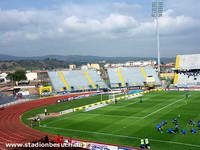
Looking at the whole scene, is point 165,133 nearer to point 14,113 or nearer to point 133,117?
point 133,117

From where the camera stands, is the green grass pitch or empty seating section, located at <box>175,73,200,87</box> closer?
the green grass pitch

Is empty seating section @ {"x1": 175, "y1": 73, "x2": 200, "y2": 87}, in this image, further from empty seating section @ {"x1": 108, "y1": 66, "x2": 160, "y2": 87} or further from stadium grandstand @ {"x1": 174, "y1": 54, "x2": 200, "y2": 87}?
empty seating section @ {"x1": 108, "y1": 66, "x2": 160, "y2": 87}

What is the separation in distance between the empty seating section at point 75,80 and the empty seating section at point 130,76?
4737 millimetres

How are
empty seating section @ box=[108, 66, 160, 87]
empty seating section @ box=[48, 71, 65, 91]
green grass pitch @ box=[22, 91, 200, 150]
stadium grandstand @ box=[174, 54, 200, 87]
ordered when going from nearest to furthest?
green grass pitch @ box=[22, 91, 200, 150], stadium grandstand @ box=[174, 54, 200, 87], empty seating section @ box=[48, 71, 65, 91], empty seating section @ box=[108, 66, 160, 87]

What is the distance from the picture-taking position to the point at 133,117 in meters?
32.8

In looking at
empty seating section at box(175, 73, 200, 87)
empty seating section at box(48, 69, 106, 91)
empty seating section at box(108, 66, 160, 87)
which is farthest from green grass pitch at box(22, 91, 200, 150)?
empty seating section at box(108, 66, 160, 87)

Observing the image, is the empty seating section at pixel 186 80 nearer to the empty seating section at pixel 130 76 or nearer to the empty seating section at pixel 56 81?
the empty seating section at pixel 130 76

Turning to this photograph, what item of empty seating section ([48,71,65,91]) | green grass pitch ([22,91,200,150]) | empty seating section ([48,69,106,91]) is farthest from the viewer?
empty seating section ([48,69,106,91])

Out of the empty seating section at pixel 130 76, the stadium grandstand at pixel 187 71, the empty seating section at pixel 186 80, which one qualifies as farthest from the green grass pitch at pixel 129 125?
the empty seating section at pixel 130 76

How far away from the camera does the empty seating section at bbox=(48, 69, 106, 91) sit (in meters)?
73.1

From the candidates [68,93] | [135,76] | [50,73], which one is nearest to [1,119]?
[68,93]

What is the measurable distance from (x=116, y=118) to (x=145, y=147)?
12.4m

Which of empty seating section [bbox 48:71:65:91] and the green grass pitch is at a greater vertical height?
empty seating section [bbox 48:71:65:91]

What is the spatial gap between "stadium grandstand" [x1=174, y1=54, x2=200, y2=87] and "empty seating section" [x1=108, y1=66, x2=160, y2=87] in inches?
279
